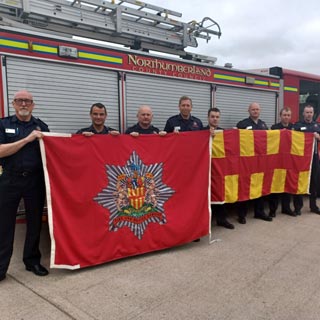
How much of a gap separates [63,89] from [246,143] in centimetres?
276

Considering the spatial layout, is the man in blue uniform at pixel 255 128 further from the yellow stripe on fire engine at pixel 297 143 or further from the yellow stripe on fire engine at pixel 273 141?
the yellow stripe on fire engine at pixel 297 143

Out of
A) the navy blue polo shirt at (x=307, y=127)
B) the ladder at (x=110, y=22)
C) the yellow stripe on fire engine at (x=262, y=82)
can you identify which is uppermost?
the ladder at (x=110, y=22)

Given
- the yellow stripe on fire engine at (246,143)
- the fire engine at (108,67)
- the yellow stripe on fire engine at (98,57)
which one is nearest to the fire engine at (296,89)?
the fire engine at (108,67)

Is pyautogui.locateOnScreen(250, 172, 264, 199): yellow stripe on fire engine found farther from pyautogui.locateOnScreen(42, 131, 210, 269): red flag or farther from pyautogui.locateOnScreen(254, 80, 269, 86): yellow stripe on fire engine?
pyautogui.locateOnScreen(254, 80, 269, 86): yellow stripe on fire engine

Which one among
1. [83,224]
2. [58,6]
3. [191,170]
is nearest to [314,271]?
[191,170]

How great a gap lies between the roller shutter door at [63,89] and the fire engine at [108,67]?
1 centimetres

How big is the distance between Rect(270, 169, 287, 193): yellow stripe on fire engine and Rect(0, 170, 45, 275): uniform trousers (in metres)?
3.74

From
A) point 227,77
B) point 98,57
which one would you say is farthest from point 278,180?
point 98,57

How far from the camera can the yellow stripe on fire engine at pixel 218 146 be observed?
4938mm

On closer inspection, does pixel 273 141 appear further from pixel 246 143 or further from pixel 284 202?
pixel 284 202

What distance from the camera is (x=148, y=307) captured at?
117 inches

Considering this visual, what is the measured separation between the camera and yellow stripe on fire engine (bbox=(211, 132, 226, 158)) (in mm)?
4938

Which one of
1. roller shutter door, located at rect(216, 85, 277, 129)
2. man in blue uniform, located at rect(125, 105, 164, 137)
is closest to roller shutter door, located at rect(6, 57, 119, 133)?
man in blue uniform, located at rect(125, 105, 164, 137)

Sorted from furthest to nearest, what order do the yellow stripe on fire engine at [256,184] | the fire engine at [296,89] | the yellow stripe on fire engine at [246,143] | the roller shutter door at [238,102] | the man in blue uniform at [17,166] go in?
1. the fire engine at [296,89]
2. the roller shutter door at [238,102]
3. the yellow stripe on fire engine at [256,184]
4. the yellow stripe on fire engine at [246,143]
5. the man in blue uniform at [17,166]
